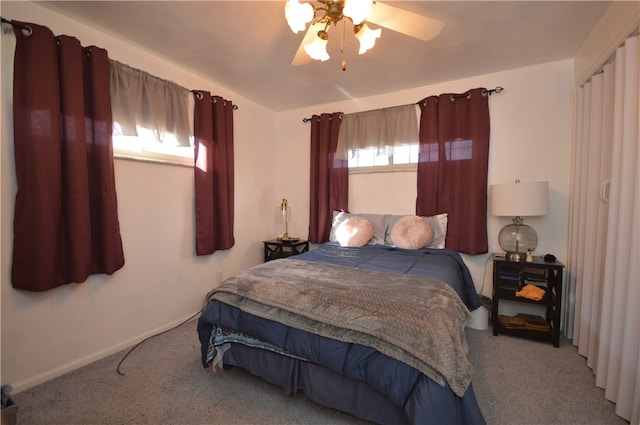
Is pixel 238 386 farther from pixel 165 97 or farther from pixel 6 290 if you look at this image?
pixel 165 97

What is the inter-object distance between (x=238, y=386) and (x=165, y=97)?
Answer: 2.43 metres

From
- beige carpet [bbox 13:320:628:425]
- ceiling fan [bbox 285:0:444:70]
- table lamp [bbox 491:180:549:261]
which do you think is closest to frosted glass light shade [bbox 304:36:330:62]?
ceiling fan [bbox 285:0:444:70]

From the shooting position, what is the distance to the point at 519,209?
7.05 feet

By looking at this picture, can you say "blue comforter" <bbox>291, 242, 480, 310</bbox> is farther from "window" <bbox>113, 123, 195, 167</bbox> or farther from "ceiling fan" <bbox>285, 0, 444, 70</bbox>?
Answer: "window" <bbox>113, 123, 195, 167</bbox>

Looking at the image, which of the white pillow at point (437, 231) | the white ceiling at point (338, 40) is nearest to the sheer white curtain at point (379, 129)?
the white ceiling at point (338, 40)

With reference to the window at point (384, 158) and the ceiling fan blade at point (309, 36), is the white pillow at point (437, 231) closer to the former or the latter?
the window at point (384, 158)

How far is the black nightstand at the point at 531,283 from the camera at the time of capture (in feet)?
6.93

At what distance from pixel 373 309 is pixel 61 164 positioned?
7.12 feet

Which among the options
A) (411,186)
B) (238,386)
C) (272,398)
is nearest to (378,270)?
(272,398)

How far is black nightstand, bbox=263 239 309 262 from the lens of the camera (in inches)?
128

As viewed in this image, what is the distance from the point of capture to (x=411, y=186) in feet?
9.75

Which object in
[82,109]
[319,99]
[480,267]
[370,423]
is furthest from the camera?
[319,99]

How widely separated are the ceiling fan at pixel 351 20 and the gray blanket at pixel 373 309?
1325 millimetres

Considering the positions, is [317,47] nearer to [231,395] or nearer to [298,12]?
[298,12]
